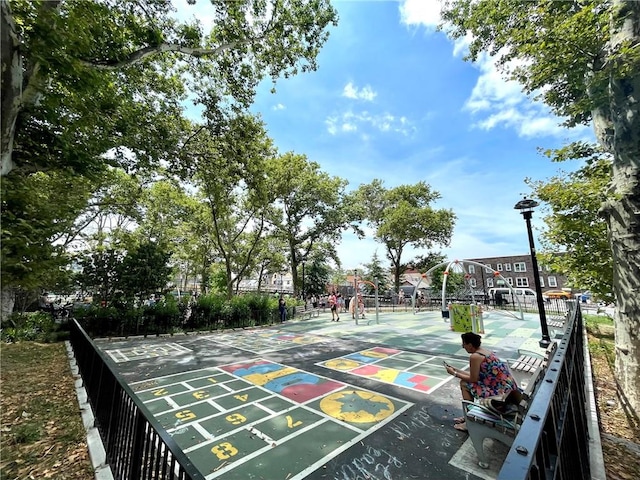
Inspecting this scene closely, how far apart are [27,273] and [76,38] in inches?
171

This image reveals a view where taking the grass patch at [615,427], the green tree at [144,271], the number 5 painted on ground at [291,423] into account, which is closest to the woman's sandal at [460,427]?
the grass patch at [615,427]

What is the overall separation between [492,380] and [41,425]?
20.9ft

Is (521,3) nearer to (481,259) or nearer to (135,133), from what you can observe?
(135,133)

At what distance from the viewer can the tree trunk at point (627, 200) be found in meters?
4.27

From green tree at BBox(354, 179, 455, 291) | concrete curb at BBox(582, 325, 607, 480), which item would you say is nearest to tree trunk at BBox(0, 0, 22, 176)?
concrete curb at BBox(582, 325, 607, 480)

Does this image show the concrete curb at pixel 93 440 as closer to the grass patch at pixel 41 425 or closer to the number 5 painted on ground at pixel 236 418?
the grass patch at pixel 41 425

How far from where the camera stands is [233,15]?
351 inches

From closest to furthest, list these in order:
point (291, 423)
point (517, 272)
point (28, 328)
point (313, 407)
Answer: point (291, 423) < point (313, 407) < point (28, 328) < point (517, 272)

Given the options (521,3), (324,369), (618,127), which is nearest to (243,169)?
(324,369)

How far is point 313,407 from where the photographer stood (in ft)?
16.0

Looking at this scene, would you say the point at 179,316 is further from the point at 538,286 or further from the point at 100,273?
the point at 538,286

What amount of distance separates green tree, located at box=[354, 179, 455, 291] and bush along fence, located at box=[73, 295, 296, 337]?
1472cm

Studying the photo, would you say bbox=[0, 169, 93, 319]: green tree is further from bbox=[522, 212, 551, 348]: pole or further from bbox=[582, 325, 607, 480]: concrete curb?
bbox=[522, 212, 551, 348]: pole

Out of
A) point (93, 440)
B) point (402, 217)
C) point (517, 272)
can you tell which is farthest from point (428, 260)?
point (93, 440)
